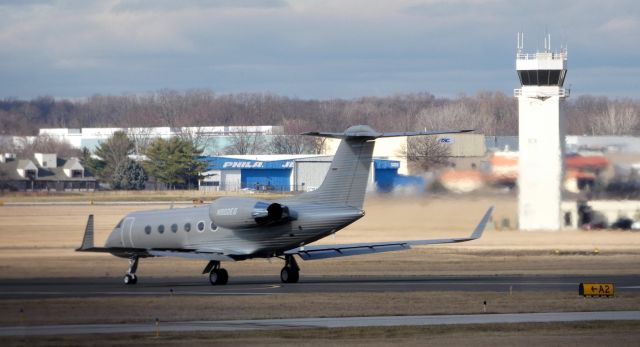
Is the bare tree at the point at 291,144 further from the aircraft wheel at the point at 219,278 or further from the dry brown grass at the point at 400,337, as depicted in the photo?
the dry brown grass at the point at 400,337

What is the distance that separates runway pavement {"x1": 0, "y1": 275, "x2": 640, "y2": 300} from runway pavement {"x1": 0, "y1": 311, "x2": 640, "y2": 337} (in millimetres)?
7743

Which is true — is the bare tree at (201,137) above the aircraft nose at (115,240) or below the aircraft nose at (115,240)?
above

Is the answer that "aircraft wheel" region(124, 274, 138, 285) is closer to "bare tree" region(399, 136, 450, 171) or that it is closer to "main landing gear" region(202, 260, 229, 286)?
"main landing gear" region(202, 260, 229, 286)

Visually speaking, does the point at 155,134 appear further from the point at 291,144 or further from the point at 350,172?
the point at 350,172

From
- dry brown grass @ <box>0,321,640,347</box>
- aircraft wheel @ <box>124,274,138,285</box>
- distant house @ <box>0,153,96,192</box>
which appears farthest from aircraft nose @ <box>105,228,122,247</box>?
dry brown grass @ <box>0,321,640,347</box>

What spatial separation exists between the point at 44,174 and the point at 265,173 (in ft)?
129

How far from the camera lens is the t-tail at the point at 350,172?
42.7 m

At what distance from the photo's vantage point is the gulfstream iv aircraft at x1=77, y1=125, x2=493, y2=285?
4241 cm

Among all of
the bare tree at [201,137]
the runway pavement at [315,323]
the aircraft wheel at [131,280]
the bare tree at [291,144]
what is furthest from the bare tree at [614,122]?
the runway pavement at [315,323]

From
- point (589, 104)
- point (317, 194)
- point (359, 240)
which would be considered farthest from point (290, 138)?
point (317, 194)

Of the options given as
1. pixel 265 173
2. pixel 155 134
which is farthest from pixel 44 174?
pixel 155 134

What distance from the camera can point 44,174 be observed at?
8756 cm

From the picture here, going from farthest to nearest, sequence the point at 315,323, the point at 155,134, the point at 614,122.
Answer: the point at 155,134 < the point at 614,122 < the point at 315,323

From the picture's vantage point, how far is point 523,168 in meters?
64.9
